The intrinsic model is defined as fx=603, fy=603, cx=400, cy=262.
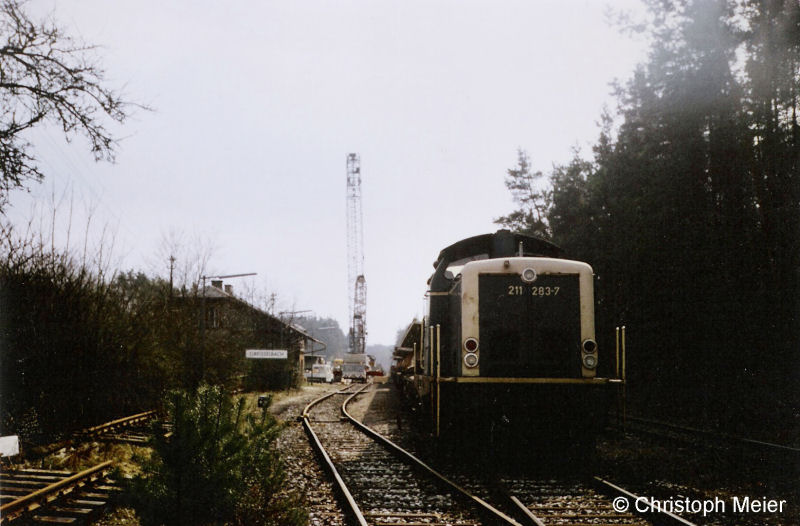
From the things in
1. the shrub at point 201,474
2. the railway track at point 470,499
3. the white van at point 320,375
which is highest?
the shrub at point 201,474

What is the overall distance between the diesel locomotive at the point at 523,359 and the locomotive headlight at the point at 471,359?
0.01 metres

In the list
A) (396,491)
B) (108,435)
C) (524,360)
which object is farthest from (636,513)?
(108,435)

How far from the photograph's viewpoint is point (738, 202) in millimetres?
18875

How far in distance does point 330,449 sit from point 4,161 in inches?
272

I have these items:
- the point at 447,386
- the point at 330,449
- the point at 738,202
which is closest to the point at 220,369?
the point at 330,449

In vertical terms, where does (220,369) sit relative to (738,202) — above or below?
below

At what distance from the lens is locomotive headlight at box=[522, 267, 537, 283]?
843cm

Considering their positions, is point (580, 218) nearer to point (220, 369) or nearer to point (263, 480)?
point (220, 369)

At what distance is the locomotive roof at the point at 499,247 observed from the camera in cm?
947

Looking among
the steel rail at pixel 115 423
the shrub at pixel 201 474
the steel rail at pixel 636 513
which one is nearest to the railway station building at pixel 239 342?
the steel rail at pixel 115 423

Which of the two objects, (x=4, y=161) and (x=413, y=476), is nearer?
(x=413, y=476)

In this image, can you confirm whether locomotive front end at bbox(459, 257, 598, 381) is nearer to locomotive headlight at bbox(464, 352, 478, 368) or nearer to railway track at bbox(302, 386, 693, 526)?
locomotive headlight at bbox(464, 352, 478, 368)

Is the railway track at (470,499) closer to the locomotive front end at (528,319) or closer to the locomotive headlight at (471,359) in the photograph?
the locomotive headlight at (471,359)

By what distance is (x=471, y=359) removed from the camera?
8.26 metres
